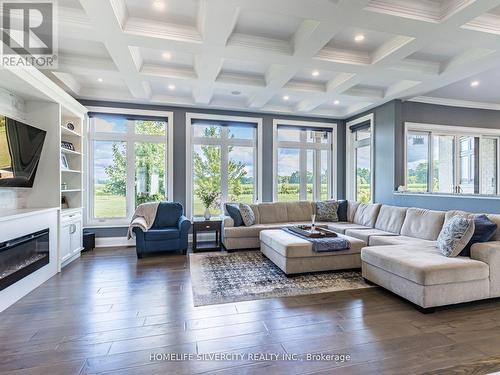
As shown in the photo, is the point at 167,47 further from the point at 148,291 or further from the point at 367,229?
the point at 367,229

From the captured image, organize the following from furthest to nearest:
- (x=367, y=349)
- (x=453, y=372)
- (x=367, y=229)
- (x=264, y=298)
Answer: (x=367, y=229) < (x=264, y=298) < (x=367, y=349) < (x=453, y=372)

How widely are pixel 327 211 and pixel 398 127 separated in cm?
220

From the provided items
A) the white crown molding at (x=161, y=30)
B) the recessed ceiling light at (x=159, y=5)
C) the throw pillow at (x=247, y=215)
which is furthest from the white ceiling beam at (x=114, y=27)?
the throw pillow at (x=247, y=215)

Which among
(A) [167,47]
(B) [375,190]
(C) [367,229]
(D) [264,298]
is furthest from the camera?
(B) [375,190]

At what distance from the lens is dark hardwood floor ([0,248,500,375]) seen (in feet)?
6.05

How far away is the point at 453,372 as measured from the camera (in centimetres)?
178

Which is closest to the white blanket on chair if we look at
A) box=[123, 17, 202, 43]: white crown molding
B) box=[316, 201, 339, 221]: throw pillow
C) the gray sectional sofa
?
box=[123, 17, 202, 43]: white crown molding

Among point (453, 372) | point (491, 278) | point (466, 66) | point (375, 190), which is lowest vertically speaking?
point (453, 372)

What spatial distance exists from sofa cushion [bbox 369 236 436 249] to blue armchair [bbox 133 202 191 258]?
315cm

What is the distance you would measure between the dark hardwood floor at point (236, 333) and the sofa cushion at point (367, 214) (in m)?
2.18

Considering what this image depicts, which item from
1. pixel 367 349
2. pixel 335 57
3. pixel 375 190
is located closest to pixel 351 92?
pixel 335 57

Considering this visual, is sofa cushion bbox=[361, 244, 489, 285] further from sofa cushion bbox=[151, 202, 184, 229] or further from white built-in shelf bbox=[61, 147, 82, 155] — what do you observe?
white built-in shelf bbox=[61, 147, 82, 155]

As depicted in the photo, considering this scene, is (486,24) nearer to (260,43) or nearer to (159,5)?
(260,43)

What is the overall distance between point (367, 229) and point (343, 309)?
251 centimetres
